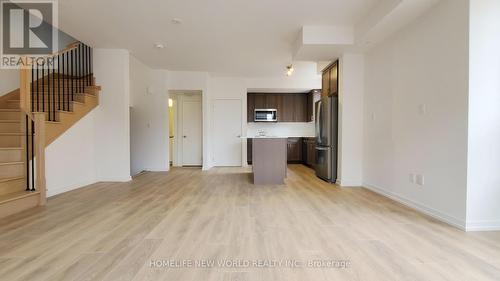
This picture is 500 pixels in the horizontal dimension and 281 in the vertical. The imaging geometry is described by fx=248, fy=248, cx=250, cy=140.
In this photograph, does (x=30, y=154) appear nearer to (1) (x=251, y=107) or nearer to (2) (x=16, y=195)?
(2) (x=16, y=195)

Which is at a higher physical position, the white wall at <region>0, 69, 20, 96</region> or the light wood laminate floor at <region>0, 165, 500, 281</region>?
the white wall at <region>0, 69, 20, 96</region>

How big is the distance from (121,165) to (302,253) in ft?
14.5

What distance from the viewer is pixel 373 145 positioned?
4.34m

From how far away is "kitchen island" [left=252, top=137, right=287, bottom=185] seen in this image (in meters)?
5.02

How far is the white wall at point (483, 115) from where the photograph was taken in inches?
97.0

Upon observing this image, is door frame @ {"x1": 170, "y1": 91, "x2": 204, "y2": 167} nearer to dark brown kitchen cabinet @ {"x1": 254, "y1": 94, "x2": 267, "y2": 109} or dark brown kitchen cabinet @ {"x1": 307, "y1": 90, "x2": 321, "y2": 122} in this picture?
dark brown kitchen cabinet @ {"x1": 254, "y1": 94, "x2": 267, "y2": 109}

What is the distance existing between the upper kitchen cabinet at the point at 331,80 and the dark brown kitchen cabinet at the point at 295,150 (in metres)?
2.86

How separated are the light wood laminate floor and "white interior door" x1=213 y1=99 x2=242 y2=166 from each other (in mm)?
3885

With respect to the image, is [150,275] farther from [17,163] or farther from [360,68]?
[360,68]

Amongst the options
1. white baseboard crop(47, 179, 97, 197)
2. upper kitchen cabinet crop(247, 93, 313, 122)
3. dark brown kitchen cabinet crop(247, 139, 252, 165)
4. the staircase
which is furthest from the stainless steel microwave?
white baseboard crop(47, 179, 97, 197)

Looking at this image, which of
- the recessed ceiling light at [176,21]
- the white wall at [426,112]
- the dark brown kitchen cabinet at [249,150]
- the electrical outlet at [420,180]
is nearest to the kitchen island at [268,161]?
the white wall at [426,112]

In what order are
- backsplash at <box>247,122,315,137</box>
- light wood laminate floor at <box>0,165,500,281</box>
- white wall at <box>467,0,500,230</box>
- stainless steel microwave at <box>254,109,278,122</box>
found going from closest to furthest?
1. light wood laminate floor at <box>0,165,500,281</box>
2. white wall at <box>467,0,500,230</box>
3. stainless steel microwave at <box>254,109,278,122</box>
4. backsplash at <box>247,122,315,137</box>

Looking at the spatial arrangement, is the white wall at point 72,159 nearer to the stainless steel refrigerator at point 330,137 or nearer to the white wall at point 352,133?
the stainless steel refrigerator at point 330,137

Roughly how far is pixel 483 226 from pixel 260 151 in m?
3.37
